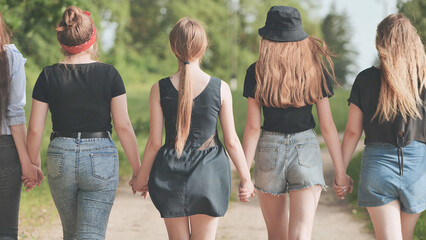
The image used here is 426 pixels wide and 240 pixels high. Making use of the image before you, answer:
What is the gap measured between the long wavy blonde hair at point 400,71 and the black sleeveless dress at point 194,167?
1.05 metres

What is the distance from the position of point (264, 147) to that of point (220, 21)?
5416 cm

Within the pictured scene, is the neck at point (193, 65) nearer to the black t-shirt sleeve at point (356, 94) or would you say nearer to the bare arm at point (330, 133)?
the bare arm at point (330, 133)

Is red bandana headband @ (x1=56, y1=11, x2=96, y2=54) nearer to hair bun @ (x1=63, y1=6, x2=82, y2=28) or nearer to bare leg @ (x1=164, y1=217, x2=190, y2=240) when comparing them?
hair bun @ (x1=63, y1=6, x2=82, y2=28)

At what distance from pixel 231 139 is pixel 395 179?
41.0 inches

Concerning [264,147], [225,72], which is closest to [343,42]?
[225,72]

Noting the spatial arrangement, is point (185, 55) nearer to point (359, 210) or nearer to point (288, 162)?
point (288, 162)

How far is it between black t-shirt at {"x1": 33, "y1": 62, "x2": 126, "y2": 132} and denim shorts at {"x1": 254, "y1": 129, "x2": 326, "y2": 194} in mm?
1091

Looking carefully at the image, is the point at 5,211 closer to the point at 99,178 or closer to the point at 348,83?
the point at 99,178

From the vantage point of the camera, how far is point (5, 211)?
13.7ft

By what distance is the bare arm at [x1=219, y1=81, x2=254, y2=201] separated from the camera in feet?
13.2

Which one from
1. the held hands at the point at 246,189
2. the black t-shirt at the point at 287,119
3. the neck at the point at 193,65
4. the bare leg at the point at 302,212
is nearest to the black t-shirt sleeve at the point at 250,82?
the black t-shirt at the point at 287,119

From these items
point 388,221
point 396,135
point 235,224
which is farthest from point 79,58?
point 235,224

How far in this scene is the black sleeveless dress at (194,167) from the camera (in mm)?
3957

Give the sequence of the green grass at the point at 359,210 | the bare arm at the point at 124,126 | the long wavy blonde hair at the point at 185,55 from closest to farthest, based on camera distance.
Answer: the long wavy blonde hair at the point at 185,55 < the bare arm at the point at 124,126 < the green grass at the point at 359,210
